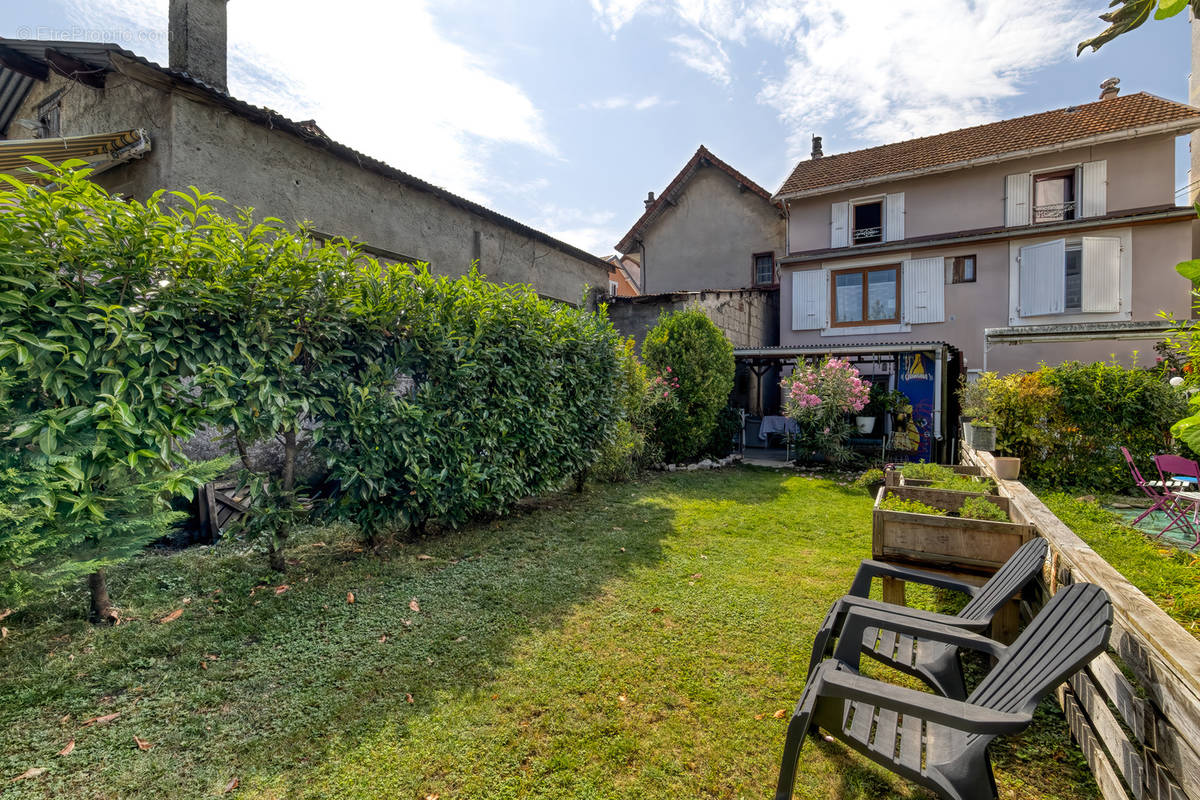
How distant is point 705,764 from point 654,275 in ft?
59.6

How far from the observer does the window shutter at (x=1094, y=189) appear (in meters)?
11.9

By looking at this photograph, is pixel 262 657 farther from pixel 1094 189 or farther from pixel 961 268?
pixel 1094 189

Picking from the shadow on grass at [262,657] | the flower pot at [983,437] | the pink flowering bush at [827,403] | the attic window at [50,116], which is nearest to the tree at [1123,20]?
the shadow on grass at [262,657]

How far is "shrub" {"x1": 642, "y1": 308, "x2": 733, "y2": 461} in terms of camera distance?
1001cm

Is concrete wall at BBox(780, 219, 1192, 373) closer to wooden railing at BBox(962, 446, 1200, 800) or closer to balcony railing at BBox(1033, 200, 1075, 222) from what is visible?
balcony railing at BBox(1033, 200, 1075, 222)

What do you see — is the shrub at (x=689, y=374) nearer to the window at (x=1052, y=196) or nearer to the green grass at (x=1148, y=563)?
the green grass at (x=1148, y=563)

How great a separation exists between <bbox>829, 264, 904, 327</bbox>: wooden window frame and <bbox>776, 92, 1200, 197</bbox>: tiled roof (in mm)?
2547

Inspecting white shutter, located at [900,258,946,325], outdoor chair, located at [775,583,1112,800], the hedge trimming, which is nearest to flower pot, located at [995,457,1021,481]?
outdoor chair, located at [775,583,1112,800]

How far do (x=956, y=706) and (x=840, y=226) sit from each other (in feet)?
51.6

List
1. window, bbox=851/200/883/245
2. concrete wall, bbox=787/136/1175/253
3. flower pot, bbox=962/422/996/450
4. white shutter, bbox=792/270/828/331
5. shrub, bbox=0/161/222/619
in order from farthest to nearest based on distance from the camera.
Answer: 1. white shutter, bbox=792/270/828/331
2. window, bbox=851/200/883/245
3. concrete wall, bbox=787/136/1175/253
4. flower pot, bbox=962/422/996/450
5. shrub, bbox=0/161/222/619

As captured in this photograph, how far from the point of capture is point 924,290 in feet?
44.2

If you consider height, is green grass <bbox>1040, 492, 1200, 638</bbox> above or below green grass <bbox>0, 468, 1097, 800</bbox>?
above

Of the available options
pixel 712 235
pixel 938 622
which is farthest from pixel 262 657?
pixel 712 235

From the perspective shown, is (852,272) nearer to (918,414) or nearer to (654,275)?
(918,414)
